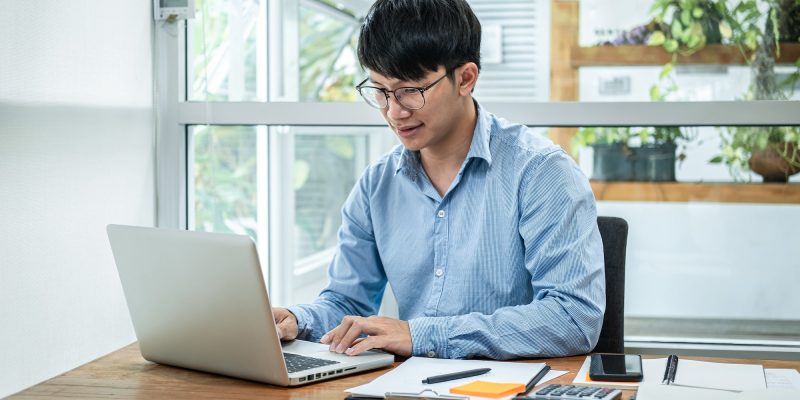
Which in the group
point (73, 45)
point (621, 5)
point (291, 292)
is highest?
point (621, 5)

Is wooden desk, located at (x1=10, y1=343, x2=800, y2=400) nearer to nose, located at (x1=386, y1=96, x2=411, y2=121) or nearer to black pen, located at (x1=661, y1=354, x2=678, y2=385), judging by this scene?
black pen, located at (x1=661, y1=354, x2=678, y2=385)

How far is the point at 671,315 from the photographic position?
2.38 metres

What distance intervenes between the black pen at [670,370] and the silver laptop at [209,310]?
43cm

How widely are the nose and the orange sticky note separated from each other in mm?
609

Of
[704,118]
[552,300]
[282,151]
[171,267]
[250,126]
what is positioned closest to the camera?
[171,267]

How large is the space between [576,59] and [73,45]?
1.25 metres

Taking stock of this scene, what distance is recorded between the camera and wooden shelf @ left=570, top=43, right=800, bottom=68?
7.45 ft

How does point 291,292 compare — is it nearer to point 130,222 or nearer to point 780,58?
point 130,222

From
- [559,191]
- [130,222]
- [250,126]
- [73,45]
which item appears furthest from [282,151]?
[559,191]

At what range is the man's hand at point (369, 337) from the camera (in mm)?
1488

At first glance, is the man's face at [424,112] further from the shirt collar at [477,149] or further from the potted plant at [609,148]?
the potted plant at [609,148]

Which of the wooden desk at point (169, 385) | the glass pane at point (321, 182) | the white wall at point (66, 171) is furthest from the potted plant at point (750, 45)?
the white wall at point (66, 171)

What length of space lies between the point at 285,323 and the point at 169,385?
0.96ft

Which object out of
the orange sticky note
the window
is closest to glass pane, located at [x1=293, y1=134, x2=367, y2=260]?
the window
